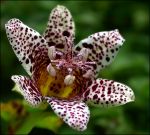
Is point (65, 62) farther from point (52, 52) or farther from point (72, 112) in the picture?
point (72, 112)

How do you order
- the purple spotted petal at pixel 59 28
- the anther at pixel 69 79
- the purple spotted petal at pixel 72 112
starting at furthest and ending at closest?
the purple spotted petal at pixel 59 28 < the anther at pixel 69 79 < the purple spotted petal at pixel 72 112

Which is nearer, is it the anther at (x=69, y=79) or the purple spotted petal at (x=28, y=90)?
the purple spotted petal at (x=28, y=90)

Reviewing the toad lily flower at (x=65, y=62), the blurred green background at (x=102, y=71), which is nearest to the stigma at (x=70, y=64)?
the toad lily flower at (x=65, y=62)

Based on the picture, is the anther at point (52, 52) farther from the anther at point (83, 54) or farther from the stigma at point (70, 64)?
the anther at point (83, 54)

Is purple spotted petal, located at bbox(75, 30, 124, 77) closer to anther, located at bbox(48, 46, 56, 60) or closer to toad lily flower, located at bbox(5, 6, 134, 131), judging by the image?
toad lily flower, located at bbox(5, 6, 134, 131)

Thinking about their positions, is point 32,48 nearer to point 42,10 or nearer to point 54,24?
point 54,24

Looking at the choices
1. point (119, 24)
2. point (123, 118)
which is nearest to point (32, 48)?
point (123, 118)

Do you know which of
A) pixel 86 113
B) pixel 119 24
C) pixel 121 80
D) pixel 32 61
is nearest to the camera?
pixel 86 113
